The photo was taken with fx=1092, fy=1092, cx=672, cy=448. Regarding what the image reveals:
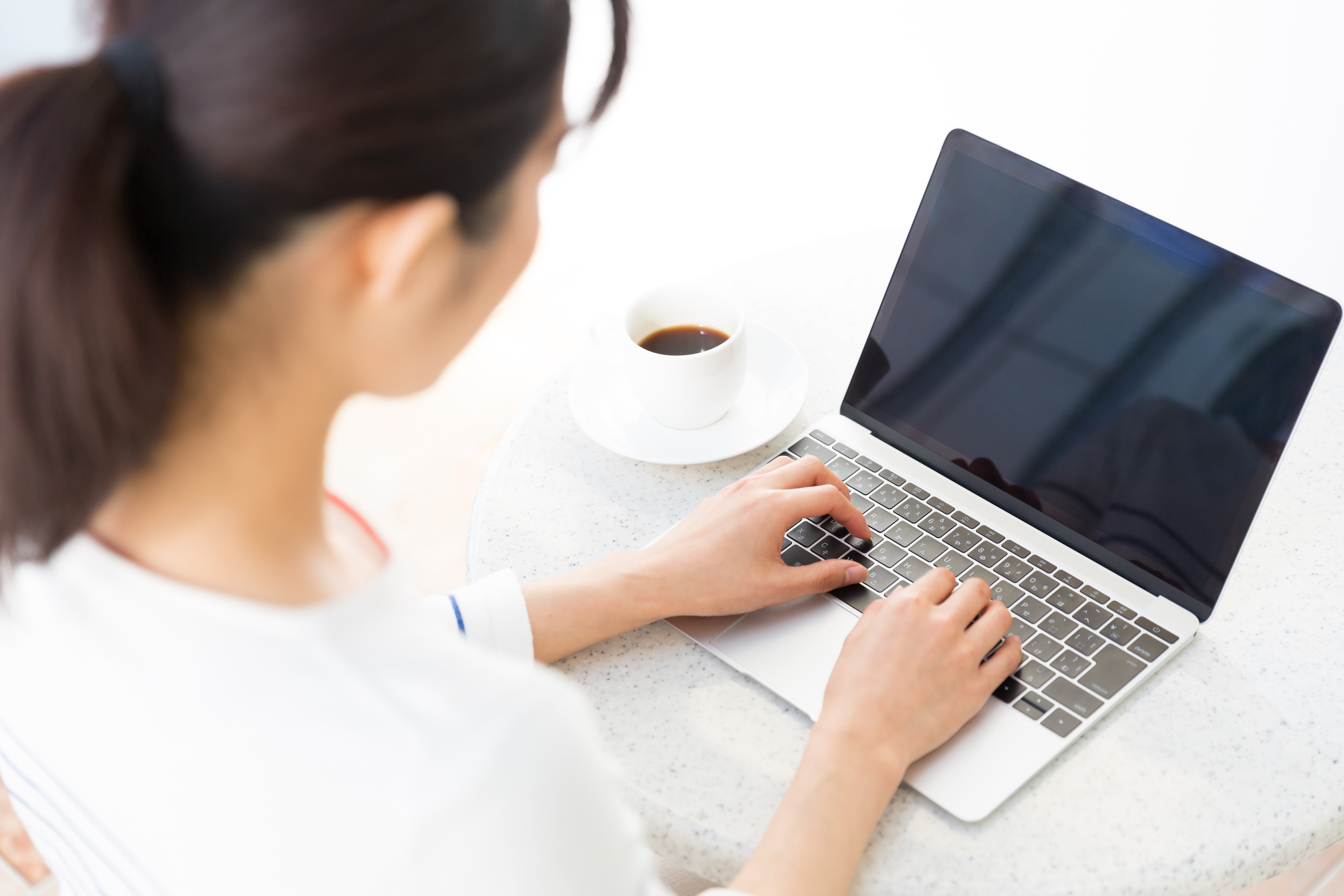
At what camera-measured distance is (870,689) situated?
786 millimetres

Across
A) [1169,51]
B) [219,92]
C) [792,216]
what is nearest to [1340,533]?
[219,92]

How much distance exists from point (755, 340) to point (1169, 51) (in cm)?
133

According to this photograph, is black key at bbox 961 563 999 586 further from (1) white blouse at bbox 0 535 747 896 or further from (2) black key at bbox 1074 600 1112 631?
(1) white blouse at bbox 0 535 747 896

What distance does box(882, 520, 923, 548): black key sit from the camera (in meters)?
0.96

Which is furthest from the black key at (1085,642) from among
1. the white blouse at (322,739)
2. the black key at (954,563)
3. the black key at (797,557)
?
the white blouse at (322,739)

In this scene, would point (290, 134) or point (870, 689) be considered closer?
point (290, 134)

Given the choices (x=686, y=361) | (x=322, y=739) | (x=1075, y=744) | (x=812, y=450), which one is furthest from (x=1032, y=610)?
(x=322, y=739)

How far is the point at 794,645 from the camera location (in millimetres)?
881

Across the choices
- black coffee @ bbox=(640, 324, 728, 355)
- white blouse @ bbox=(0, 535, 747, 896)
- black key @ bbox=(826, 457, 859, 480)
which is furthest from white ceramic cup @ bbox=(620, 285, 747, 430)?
white blouse @ bbox=(0, 535, 747, 896)

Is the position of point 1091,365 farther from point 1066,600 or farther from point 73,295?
point 73,295

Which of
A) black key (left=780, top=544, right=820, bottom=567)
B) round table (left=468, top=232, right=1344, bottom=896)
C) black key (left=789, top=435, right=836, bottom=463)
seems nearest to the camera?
round table (left=468, top=232, right=1344, bottom=896)

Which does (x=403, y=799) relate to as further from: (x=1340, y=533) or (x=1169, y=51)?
(x=1169, y=51)

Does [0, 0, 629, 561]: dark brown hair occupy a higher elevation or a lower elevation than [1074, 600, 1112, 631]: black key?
higher

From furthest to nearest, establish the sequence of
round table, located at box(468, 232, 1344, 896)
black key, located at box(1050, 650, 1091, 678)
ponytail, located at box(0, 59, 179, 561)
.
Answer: black key, located at box(1050, 650, 1091, 678) < round table, located at box(468, 232, 1344, 896) < ponytail, located at box(0, 59, 179, 561)
